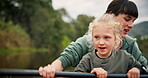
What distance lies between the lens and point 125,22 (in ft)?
4.71

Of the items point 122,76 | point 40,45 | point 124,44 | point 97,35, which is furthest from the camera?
point 40,45

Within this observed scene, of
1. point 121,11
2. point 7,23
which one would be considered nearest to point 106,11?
point 121,11

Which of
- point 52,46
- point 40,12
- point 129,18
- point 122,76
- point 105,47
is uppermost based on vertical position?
point 40,12

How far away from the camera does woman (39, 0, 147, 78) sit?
4.30 ft

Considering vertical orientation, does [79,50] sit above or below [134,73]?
above

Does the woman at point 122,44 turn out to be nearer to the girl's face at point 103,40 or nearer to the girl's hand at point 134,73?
the girl's face at point 103,40

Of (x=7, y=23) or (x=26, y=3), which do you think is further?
(x=26, y=3)

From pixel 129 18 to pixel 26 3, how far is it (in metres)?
17.0

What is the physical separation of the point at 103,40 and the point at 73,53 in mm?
149

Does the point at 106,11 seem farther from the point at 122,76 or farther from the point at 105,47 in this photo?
the point at 122,76

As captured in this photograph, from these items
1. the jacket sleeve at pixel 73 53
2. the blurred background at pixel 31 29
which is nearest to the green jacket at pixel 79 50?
the jacket sleeve at pixel 73 53

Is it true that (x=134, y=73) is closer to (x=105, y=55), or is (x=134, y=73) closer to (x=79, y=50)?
(x=105, y=55)

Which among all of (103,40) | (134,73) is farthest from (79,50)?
(134,73)

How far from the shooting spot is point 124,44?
1421 mm
